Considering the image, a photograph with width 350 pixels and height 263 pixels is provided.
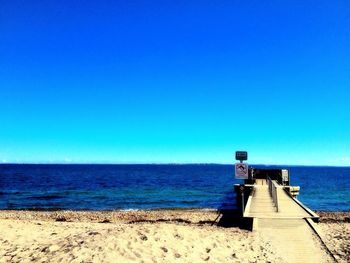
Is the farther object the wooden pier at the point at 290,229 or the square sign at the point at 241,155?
the square sign at the point at 241,155

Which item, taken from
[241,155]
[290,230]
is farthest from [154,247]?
[241,155]

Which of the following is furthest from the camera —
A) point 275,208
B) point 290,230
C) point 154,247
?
point 275,208

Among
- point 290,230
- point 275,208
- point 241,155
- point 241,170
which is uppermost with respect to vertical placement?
point 241,155

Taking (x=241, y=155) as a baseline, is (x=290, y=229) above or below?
below

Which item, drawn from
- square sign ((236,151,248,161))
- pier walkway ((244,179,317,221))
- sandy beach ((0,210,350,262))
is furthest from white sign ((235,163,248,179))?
sandy beach ((0,210,350,262))

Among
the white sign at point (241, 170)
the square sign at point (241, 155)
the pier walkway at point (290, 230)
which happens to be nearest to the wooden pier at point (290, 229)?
the pier walkway at point (290, 230)

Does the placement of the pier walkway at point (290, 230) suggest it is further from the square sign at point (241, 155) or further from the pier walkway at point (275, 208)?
the square sign at point (241, 155)

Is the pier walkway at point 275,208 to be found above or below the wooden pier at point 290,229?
above

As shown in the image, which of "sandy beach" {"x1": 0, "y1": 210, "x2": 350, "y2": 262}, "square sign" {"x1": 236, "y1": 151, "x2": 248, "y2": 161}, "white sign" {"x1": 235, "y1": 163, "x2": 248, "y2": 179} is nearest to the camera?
"sandy beach" {"x1": 0, "y1": 210, "x2": 350, "y2": 262}

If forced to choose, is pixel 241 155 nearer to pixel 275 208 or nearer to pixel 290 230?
pixel 275 208

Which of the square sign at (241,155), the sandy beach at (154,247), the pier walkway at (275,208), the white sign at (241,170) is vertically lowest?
the sandy beach at (154,247)

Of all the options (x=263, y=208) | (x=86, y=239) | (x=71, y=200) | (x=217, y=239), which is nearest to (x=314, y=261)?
(x=217, y=239)

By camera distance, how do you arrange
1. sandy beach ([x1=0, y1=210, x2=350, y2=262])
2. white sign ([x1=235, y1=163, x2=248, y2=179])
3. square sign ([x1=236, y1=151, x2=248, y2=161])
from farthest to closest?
square sign ([x1=236, y1=151, x2=248, y2=161])
white sign ([x1=235, y1=163, x2=248, y2=179])
sandy beach ([x1=0, y1=210, x2=350, y2=262])

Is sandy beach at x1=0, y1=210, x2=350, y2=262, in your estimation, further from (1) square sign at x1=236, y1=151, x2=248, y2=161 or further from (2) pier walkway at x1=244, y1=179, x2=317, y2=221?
(1) square sign at x1=236, y1=151, x2=248, y2=161
